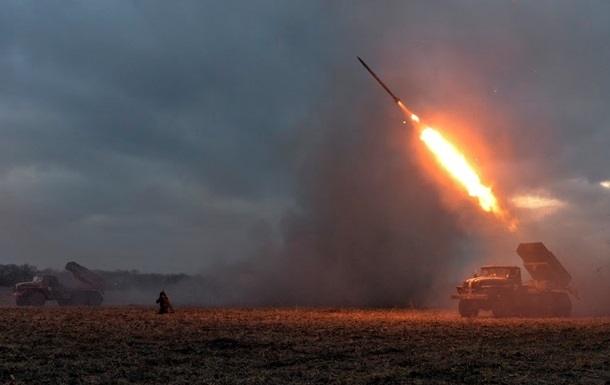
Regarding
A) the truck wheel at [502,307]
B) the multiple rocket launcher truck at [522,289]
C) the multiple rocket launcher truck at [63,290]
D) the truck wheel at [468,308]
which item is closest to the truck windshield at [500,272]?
the multiple rocket launcher truck at [522,289]

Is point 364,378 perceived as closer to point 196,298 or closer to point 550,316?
point 550,316

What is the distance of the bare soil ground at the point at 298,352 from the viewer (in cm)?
1392

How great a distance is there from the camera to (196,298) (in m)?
58.8

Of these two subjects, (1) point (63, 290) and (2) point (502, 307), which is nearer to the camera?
(2) point (502, 307)

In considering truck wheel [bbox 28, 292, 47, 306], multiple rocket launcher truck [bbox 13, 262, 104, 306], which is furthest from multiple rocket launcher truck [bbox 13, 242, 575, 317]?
truck wheel [bbox 28, 292, 47, 306]

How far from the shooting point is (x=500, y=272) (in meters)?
34.0

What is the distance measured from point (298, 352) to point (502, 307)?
18.3 m

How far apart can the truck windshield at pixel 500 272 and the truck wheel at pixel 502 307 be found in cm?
153

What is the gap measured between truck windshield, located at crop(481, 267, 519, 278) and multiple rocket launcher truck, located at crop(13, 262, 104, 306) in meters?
28.8

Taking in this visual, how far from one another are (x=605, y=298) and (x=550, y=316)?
10.5 metres

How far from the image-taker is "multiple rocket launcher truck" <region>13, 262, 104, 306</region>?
4478 centimetres

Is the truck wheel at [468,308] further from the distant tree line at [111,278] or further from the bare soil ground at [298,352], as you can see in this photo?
the distant tree line at [111,278]

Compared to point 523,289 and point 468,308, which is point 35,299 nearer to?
point 468,308

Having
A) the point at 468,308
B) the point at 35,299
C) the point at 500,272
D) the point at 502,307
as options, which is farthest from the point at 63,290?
the point at 502,307
